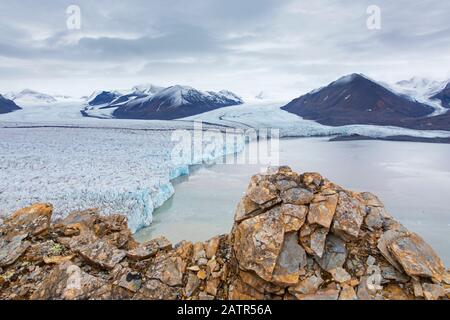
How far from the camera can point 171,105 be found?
81.5 m

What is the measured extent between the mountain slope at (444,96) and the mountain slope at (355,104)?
252 inches

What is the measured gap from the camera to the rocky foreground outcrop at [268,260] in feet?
12.0

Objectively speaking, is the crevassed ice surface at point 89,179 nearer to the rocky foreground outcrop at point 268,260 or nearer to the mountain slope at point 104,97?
the rocky foreground outcrop at point 268,260

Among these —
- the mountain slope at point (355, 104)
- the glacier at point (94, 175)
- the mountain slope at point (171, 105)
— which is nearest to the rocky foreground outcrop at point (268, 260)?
the glacier at point (94, 175)

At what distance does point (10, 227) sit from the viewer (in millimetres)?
5047

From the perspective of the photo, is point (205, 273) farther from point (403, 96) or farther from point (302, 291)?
point (403, 96)

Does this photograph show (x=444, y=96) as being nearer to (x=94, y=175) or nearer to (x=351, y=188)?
(x=351, y=188)

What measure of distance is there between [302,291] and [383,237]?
144 cm

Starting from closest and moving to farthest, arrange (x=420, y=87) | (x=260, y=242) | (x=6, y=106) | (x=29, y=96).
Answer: (x=260, y=242)
(x=6, y=106)
(x=420, y=87)
(x=29, y=96)

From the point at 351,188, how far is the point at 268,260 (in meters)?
11.6

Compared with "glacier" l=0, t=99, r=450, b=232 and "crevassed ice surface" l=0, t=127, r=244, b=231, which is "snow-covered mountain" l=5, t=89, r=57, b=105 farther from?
"crevassed ice surface" l=0, t=127, r=244, b=231

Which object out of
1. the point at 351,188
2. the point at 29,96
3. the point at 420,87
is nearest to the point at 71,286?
the point at 351,188

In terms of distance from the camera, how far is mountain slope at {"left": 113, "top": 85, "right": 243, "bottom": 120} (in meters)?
74.4
